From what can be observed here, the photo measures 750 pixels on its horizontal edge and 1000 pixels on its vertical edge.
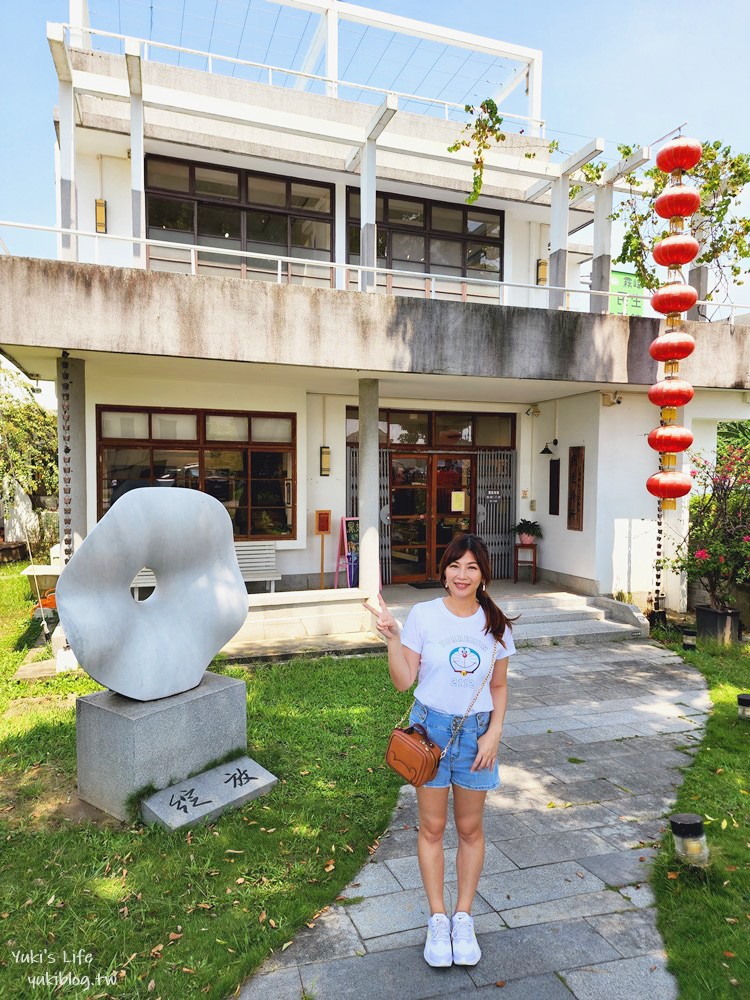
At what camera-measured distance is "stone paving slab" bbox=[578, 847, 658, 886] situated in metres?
3.57

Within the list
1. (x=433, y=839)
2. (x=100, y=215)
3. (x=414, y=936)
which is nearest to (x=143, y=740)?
(x=414, y=936)

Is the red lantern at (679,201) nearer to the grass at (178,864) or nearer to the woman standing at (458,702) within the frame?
the grass at (178,864)

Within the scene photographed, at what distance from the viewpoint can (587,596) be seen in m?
10.3

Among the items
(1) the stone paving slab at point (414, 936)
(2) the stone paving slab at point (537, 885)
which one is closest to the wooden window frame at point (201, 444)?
(2) the stone paving slab at point (537, 885)

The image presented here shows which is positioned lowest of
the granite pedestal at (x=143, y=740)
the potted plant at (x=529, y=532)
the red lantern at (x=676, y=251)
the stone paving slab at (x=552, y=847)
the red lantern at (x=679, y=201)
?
the stone paving slab at (x=552, y=847)

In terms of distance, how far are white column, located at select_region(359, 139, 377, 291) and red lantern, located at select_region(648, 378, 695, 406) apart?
415 centimetres

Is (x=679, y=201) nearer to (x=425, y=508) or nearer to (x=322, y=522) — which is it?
(x=425, y=508)

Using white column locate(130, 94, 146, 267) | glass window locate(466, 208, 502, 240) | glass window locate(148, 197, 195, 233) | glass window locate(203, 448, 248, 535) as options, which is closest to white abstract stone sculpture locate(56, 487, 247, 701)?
white column locate(130, 94, 146, 267)

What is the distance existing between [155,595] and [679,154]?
789 centimetres

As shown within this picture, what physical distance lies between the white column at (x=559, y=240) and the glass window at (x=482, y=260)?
7.77 ft

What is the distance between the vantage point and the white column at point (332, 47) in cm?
1145

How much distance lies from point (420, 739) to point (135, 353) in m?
5.79

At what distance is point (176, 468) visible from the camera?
9961 millimetres

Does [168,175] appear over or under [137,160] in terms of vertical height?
over
